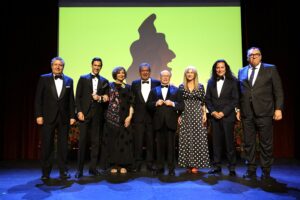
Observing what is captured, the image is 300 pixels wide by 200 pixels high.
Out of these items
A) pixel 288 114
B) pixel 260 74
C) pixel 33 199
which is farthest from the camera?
pixel 288 114

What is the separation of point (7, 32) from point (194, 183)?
4870mm

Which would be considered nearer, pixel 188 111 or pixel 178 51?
pixel 188 111

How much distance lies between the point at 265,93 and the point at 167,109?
1248mm

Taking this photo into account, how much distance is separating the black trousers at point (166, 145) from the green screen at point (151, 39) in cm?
188

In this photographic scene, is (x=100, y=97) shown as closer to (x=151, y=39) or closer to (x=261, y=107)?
(x=261, y=107)

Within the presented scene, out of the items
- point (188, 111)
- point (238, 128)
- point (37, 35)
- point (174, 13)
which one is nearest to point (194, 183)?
point (188, 111)

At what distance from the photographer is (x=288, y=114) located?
6.21 m

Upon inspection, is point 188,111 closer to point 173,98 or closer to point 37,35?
point 173,98

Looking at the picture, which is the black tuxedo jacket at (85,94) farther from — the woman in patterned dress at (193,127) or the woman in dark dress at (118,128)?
the woman in patterned dress at (193,127)

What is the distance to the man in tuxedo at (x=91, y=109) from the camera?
12.8 feet

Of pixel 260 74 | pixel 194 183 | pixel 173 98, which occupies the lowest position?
pixel 194 183

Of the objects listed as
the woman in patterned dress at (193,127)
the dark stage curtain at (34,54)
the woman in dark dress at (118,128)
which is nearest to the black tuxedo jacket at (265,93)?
the woman in patterned dress at (193,127)

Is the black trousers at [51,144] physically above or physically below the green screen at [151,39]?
below

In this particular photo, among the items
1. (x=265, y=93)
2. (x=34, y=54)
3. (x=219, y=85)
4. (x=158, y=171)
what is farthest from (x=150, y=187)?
(x=34, y=54)
